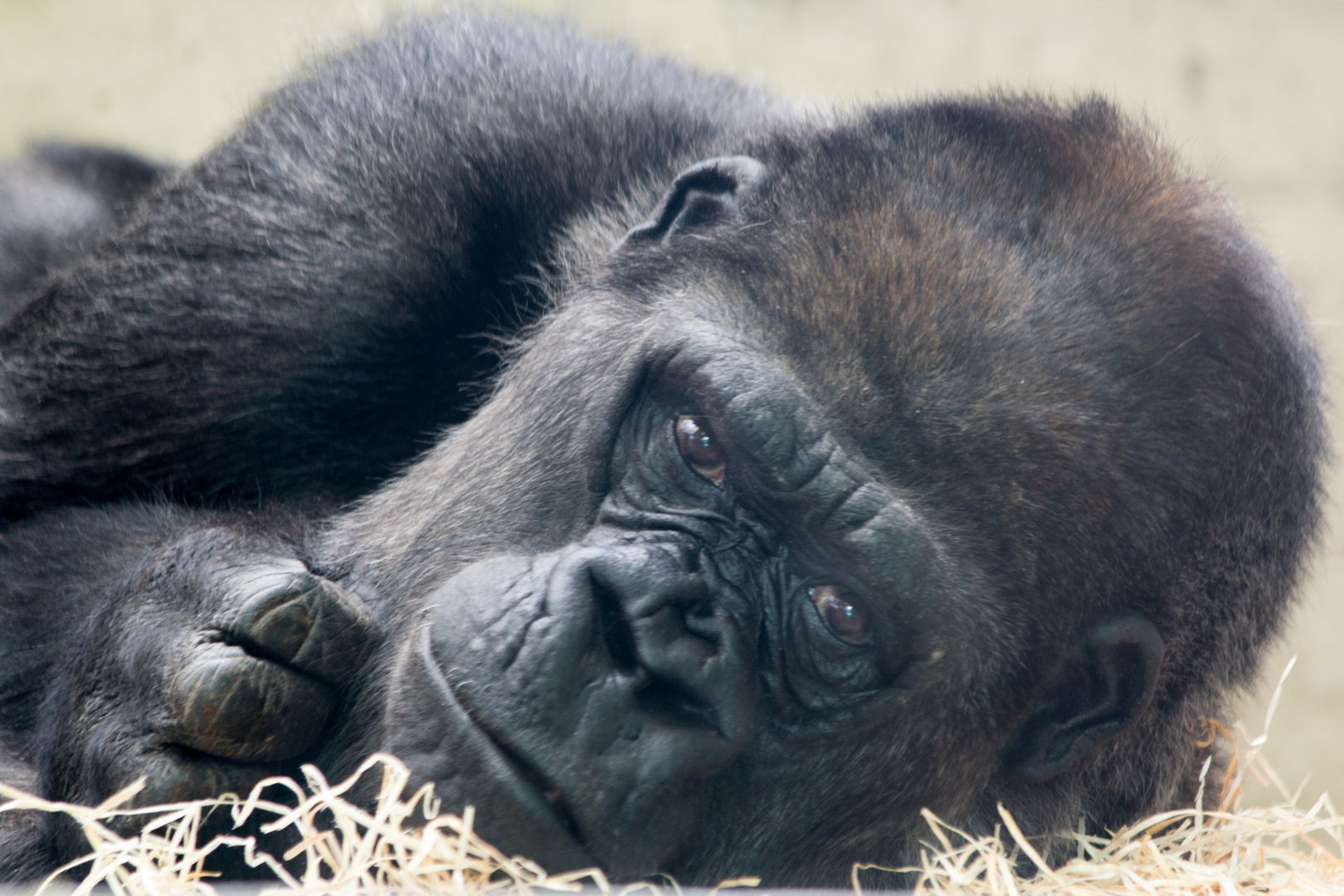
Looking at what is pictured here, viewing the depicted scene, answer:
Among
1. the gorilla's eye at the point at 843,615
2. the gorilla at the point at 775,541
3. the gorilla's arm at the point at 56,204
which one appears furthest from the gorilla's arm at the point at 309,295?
the gorilla's eye at the point at 843,615

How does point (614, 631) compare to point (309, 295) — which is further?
point (309, 295)

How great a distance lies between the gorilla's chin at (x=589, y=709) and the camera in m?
2.11

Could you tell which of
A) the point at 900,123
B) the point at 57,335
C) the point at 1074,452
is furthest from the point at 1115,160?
the point at 57,335

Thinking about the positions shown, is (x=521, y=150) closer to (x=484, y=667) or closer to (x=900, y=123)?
(x=900, y=123)

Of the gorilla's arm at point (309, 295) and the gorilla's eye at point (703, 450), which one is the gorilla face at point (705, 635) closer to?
the gorilla's eye at point (703, 450)

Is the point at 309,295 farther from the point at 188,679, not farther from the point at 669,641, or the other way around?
the point at 669,641

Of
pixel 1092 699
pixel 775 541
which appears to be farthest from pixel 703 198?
pixel 1092 699

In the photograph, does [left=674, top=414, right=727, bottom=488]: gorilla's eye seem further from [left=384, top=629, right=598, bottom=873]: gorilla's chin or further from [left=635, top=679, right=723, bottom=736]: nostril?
[left=384, top=629, right=598, bottom=873]: gorilla's chin

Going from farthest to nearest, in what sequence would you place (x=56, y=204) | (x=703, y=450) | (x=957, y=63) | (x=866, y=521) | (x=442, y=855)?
(x=957, y=63) < (x=56, y=204) < (x=703, y=450) < (x=866, y=521) < (x=442, y=855)

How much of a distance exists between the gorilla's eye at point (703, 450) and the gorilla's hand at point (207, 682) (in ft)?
2.34

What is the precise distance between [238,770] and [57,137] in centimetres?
359

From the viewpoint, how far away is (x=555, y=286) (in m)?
3.23

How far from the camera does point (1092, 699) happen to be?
2.56 m

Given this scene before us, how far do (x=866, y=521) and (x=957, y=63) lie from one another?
4252mm
